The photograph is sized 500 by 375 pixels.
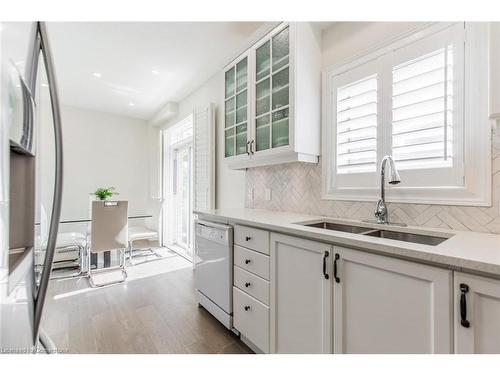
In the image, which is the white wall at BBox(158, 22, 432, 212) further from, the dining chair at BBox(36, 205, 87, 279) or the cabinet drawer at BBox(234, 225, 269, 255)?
the dining chair at BBox(36, 205, 87, 279)

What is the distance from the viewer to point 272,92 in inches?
79.7

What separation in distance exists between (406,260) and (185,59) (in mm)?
2844

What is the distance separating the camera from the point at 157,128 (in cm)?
526

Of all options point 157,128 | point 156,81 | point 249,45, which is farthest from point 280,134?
point 157,128

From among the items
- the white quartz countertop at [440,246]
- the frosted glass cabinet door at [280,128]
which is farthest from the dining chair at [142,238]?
the white quartz countertop at [440,246]

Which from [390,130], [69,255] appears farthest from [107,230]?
[390,130]

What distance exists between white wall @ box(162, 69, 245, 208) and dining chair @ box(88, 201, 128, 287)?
1222mm

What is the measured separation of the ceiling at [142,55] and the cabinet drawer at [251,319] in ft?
6.96

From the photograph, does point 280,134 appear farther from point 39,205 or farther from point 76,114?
point 76,114

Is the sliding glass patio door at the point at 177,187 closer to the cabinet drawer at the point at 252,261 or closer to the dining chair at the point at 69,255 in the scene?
the dining chair at the point at 69,255

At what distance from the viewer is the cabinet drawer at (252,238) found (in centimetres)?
158

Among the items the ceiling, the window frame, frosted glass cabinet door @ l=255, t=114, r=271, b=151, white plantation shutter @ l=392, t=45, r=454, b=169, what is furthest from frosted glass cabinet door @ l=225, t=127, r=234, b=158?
white plantation shutter @ l=392, t=45, r=454, b=169

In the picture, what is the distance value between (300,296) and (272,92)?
1.55 m

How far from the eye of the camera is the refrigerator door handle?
Answer: 62 centimetres
